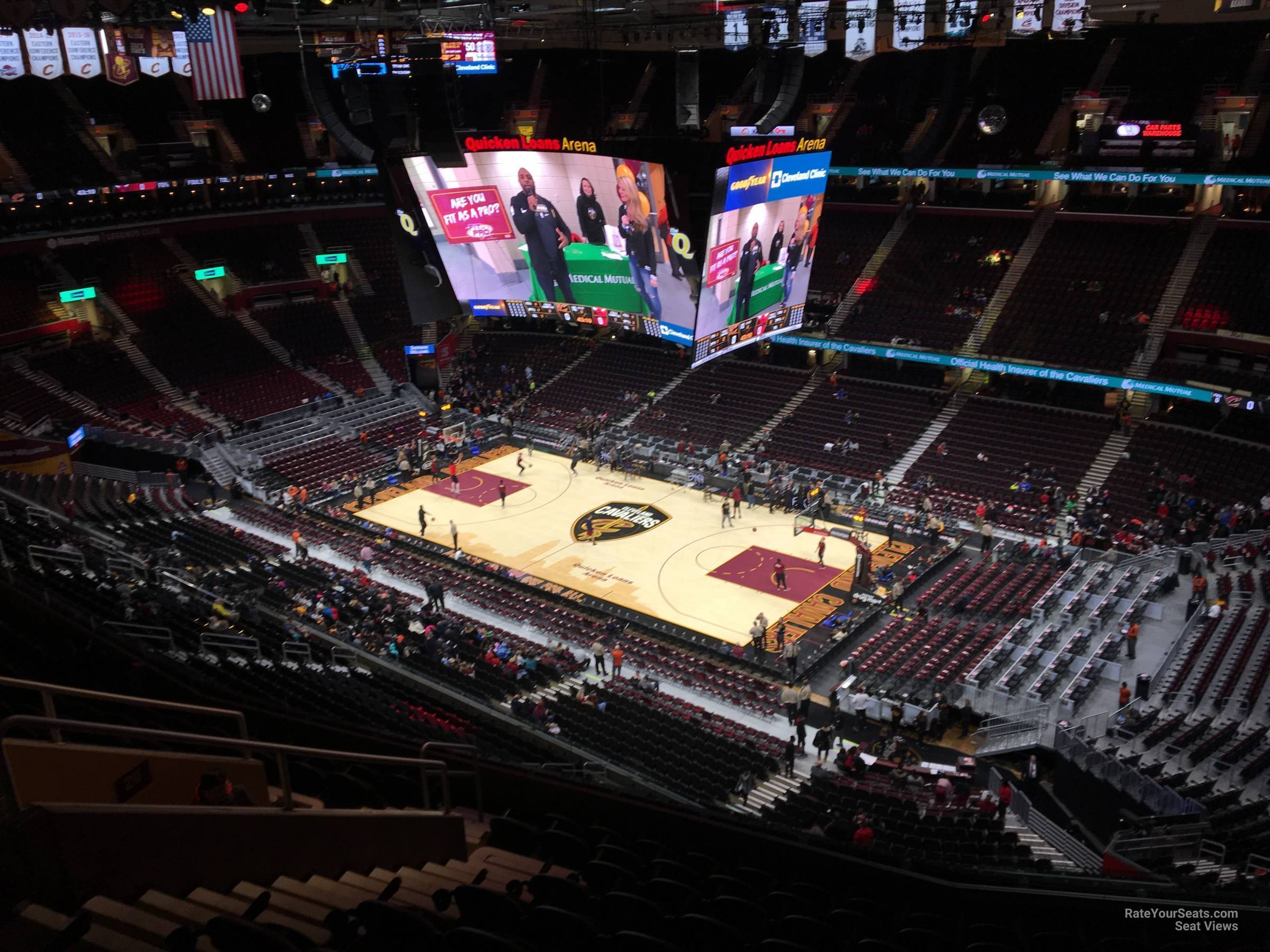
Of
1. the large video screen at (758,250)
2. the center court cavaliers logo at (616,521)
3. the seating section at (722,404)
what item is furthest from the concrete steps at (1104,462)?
the center court cavaliers logo at (616,521)

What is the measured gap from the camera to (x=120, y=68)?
92.5 ft

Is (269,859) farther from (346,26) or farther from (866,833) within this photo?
(346,26)

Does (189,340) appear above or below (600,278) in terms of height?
below

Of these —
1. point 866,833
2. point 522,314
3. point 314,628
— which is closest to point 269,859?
point 866,833

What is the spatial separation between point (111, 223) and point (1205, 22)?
46.8 metres

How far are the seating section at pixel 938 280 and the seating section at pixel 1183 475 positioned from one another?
805cm

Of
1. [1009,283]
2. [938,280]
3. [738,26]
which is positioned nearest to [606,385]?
[938,280]

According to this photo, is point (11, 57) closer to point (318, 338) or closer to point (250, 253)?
point (318, 338)

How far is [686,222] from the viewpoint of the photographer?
2761cm

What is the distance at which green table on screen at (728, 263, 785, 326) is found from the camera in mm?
28719

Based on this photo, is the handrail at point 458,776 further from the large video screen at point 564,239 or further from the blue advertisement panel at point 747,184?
the large video screen at point 564,239

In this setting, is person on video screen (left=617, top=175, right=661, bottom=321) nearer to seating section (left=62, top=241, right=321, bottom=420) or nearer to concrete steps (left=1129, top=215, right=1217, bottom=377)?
concrete steps (left=1129, top=215, right=1217, bottom=377)

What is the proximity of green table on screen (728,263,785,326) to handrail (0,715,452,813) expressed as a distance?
70.3 feet

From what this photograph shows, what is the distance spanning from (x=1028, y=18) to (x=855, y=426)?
15048 millimetres
